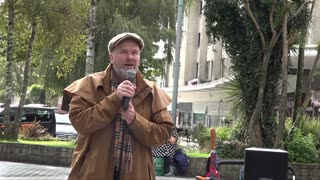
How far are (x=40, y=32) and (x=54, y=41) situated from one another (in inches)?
26.9

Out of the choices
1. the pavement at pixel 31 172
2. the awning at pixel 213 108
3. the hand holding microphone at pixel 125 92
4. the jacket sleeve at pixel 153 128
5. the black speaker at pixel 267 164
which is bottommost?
the pavement at pixel 31 172

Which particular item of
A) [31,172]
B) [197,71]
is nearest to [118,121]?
[31,172]

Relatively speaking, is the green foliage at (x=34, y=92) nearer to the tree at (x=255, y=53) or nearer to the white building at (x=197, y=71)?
the white building at (x=197, y=71)

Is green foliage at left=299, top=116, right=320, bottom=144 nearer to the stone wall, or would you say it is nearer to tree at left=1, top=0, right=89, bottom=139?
the stone wall

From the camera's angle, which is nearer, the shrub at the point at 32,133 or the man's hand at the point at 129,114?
the man's hand at the point at 129,114

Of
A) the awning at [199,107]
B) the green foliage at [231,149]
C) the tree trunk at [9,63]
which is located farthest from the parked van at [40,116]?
the awning at [199,107]

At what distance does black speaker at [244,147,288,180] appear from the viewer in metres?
4.09

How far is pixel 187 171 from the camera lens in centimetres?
1273

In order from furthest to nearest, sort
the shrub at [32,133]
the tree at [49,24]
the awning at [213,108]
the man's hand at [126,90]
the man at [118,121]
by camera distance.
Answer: the awning at [213,108] < the shrub at [32,133] < the tree at [49,24] < the man at [118,121] < the man's hand at [126,90]

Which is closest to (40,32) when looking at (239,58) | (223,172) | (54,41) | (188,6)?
(54,41)

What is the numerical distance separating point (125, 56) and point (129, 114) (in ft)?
1.27

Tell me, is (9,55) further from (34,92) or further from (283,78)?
(34,92)

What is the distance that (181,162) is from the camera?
12492 millimetres

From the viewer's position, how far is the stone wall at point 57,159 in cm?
1227
